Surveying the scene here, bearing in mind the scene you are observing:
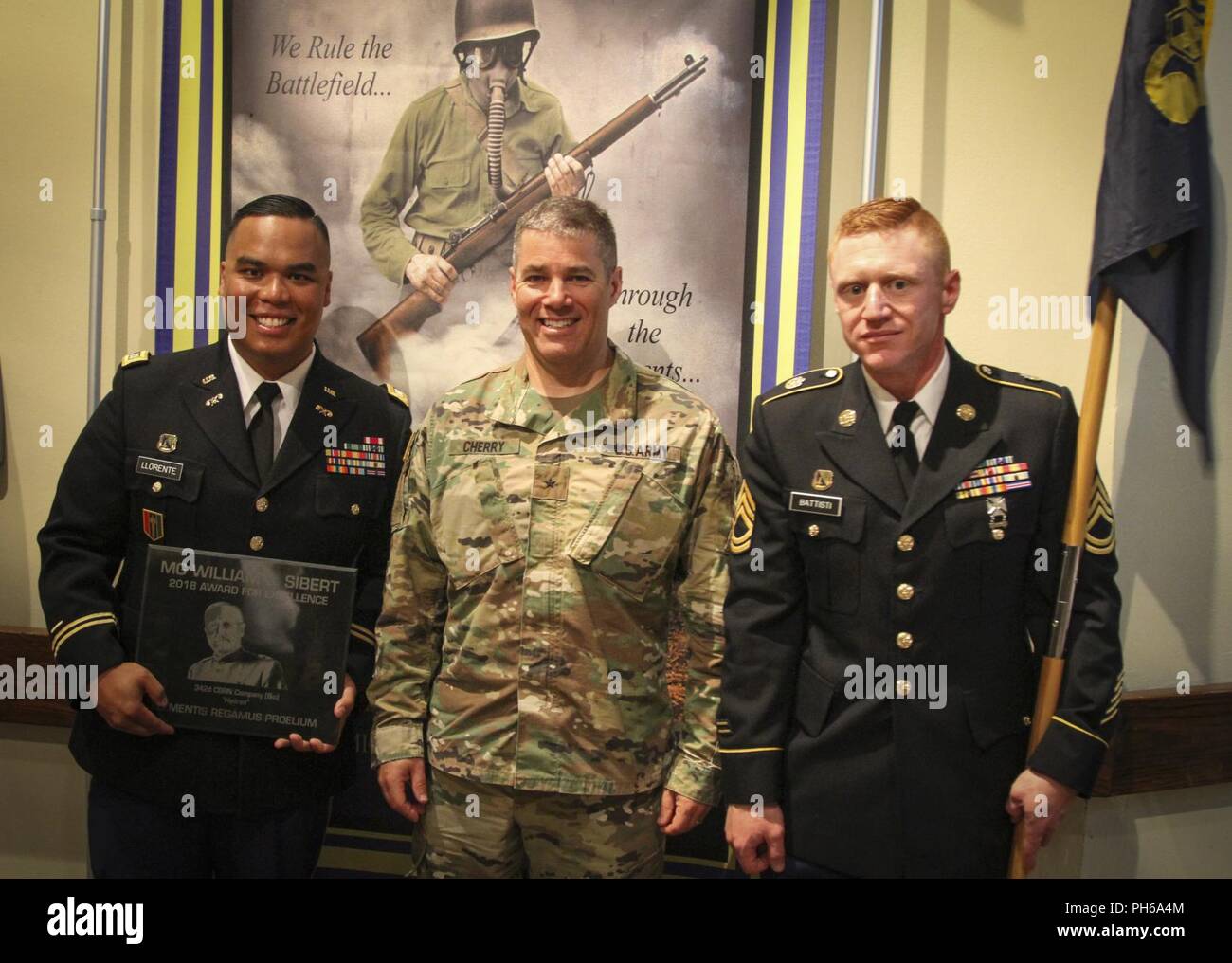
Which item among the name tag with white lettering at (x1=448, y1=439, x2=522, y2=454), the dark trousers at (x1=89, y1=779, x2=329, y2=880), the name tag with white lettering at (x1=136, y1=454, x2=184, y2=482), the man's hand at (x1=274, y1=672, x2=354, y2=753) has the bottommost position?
the dark trousers at (x1=89, y1=779, x2=329, y2=880)

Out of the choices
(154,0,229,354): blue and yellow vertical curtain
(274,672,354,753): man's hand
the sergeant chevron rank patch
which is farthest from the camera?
(154,0,229,354): blue and yellow vertical curtain

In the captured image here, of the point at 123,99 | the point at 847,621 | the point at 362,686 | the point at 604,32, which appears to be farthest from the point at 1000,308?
the point at 123,99

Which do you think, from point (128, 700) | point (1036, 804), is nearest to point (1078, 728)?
point (1036, 804)

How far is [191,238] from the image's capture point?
2830mm

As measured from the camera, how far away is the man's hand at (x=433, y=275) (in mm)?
2746

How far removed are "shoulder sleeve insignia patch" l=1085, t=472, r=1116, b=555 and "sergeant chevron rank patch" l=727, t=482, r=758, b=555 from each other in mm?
631

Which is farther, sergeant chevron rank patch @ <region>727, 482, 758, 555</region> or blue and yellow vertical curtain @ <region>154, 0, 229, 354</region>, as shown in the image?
blue and yellow vertical curtain @ <region>154, 0, 229, 354</region>

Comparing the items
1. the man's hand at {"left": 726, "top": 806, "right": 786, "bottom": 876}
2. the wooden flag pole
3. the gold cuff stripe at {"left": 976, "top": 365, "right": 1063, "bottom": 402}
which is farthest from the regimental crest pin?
the wooden flag pole

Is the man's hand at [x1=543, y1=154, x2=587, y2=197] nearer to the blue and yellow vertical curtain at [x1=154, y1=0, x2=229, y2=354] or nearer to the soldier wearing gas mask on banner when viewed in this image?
the soldier wearing gas mask on banner

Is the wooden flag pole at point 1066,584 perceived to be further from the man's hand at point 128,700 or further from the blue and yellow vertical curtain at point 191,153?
the blue and yellow vertical curtain at point 191,153

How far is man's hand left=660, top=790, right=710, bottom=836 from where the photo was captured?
6.84ft

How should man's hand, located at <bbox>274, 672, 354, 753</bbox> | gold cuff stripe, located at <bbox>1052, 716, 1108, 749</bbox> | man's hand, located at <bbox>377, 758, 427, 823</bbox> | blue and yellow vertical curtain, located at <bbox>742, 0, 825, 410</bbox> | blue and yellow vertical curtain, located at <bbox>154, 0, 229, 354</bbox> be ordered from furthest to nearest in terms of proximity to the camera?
blue and yellow vertical curtain, located at <bbox>154, 0, 229, 354</bbox>
blue and yellow vertical curtain, located at <bbox>742, 0, 825, 410</bbox>
man's hand, located at <bbox>274, 672, 354, 753</bbox>
man's hand, located at <bbox>377, 758, 427, 823</bbox>
gold cuff stripe, located at <bbox>1052, 716, 1108, 749</bbox>

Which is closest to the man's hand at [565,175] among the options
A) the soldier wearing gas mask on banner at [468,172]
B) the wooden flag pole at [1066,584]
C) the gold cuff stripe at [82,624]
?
the soldier wearing gas mask on banner at [468,172]
